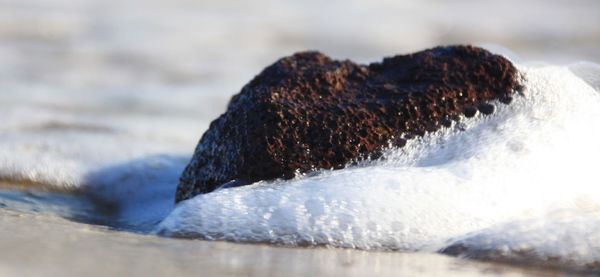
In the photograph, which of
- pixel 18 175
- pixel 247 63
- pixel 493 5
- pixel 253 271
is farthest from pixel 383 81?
pixel 493 5

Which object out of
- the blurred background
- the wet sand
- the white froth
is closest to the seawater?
the white froth

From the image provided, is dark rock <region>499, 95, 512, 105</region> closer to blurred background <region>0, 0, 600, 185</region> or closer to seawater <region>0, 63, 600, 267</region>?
seawater <region>0, 63, 600, 267</region>

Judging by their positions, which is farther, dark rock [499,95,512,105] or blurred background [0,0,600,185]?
blurred background [0,0,600,185]

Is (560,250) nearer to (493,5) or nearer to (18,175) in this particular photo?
(18,175)

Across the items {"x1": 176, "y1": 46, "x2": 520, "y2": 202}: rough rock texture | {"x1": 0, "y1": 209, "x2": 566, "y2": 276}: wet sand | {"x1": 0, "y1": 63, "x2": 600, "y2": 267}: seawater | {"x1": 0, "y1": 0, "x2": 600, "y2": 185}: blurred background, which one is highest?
{"x1": 0, "y1": 0, "x2": 600, "y2": 185}: blurred background

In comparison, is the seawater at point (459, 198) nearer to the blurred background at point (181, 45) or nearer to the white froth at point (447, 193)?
the white froth at point (447, 193)

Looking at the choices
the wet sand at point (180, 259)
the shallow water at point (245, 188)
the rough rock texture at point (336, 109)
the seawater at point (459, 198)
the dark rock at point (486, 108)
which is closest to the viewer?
the wet sand at point (180, 259)

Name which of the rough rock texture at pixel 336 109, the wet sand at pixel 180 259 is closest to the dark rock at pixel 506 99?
the rough rock texture at pixel 336 109

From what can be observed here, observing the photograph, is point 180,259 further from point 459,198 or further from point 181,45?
point 181,45
